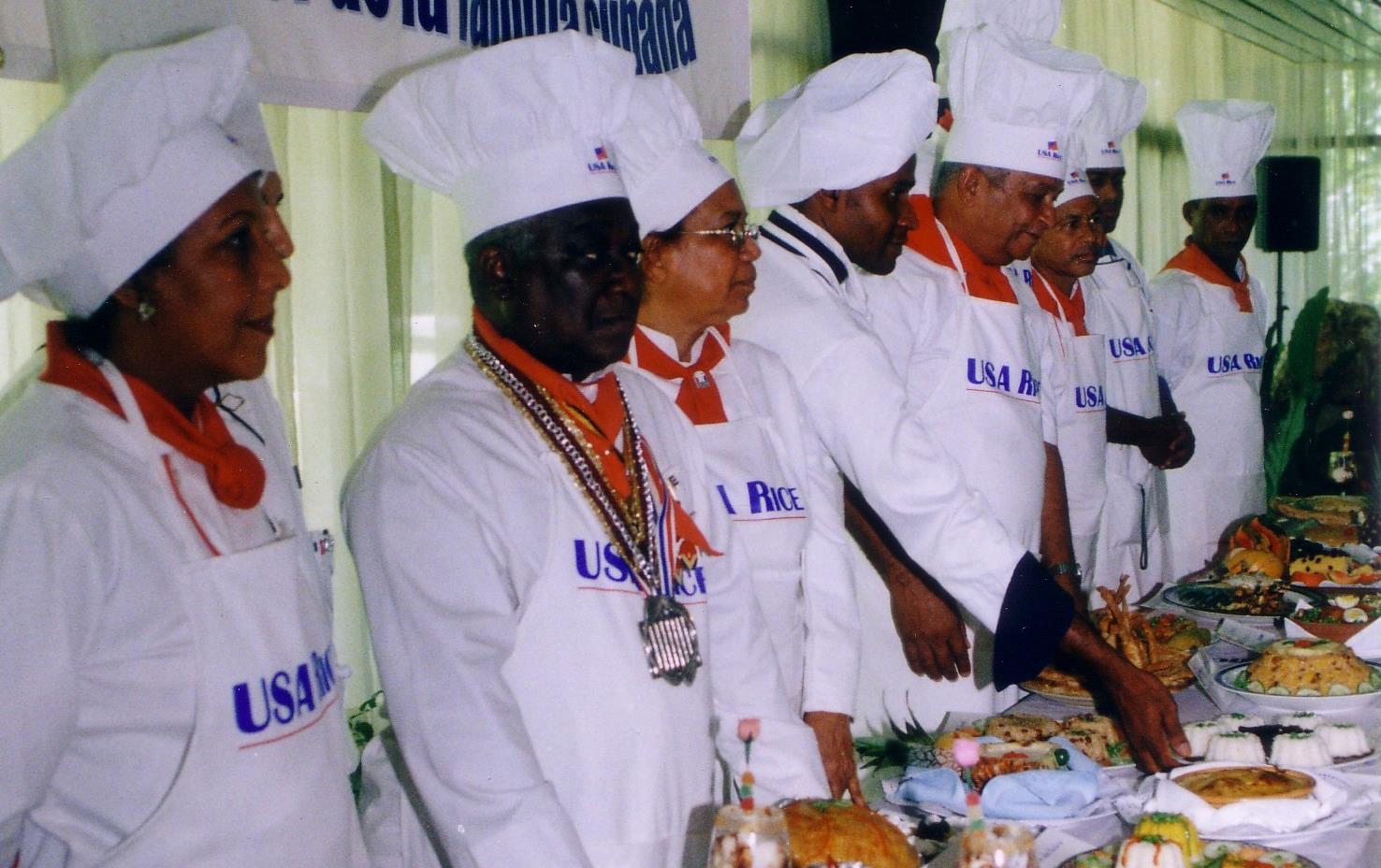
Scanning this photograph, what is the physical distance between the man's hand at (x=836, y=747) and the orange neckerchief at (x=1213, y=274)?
10.3 feet

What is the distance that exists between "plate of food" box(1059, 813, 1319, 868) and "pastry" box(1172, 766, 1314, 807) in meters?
0.11

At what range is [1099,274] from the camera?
4.45m

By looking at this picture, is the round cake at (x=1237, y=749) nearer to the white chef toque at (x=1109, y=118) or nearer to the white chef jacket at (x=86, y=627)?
the white chef jacket at (x=86, y=627)

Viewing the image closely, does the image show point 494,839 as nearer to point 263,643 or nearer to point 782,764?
point 263,643

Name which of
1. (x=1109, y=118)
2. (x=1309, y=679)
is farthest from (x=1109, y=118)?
(x=1309, y=679)

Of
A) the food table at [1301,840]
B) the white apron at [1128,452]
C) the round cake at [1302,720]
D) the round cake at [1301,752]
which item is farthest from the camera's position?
the white apron at [1128,452]

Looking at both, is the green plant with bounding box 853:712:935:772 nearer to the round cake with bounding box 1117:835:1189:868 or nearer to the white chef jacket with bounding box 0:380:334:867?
the round cake with bounding box 1117:835:1189:868

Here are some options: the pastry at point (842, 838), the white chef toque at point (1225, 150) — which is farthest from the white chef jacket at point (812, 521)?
the white chef toque at point (1225, 150)

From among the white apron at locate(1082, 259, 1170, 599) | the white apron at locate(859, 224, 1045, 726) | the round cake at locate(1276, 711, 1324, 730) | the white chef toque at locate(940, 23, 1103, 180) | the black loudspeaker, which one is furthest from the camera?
the black loudspeaker

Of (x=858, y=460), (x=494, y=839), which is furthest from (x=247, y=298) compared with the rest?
(x=858, y=460)

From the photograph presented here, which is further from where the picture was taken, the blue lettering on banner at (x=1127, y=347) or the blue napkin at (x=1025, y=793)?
the blue lettering on banner at (x=1127, y=347)

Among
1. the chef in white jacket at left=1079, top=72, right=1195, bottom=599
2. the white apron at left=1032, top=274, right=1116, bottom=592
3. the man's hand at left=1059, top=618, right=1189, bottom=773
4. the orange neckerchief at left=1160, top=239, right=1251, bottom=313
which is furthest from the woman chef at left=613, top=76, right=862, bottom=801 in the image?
the orange neckerchief at left=1160, top=239, right=1251, bottom=313

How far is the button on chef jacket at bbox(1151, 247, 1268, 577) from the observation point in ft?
15.5

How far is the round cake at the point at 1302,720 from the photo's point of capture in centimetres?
204
